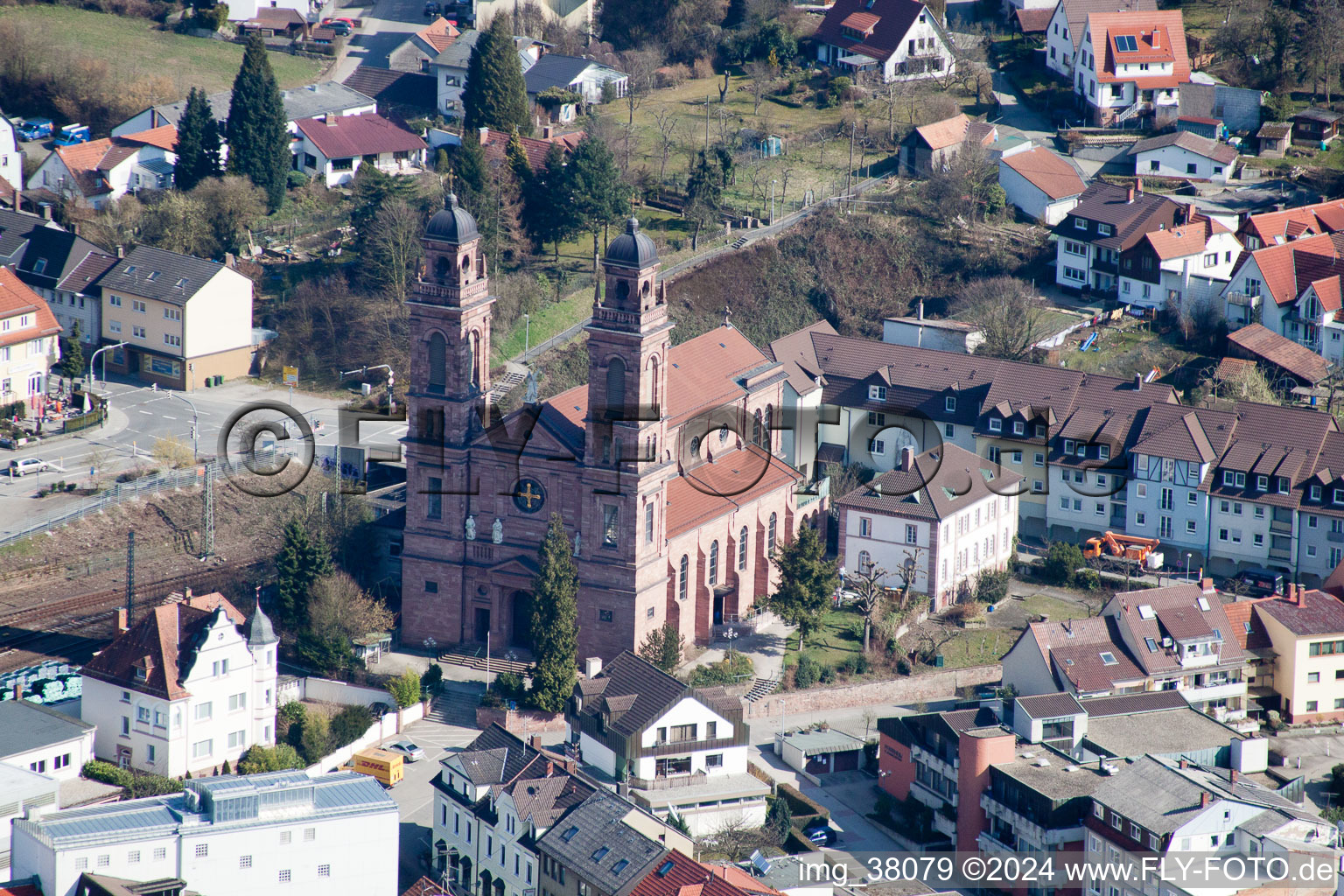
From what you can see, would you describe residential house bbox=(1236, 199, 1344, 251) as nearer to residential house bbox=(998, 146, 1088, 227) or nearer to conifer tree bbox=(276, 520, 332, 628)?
residential house bbox=(998, 146, 1088, 227)

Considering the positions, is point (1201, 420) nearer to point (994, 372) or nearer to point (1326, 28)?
point (994, 372)

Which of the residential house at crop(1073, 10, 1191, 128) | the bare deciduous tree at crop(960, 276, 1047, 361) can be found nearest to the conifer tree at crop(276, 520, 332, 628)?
the bare deciduous tree at crop(960, 276, 1047, 361)

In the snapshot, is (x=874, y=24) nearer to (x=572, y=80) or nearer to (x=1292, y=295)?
(x=572, y=80)

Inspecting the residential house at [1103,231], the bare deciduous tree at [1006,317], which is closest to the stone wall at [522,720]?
the bare deciduous tree at [1006,317]

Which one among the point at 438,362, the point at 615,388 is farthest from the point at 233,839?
the point at 615,388

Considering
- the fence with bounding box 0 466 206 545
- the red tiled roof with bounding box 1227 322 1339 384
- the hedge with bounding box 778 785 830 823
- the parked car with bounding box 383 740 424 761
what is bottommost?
the hedge with bounding box 778 785 830 823
